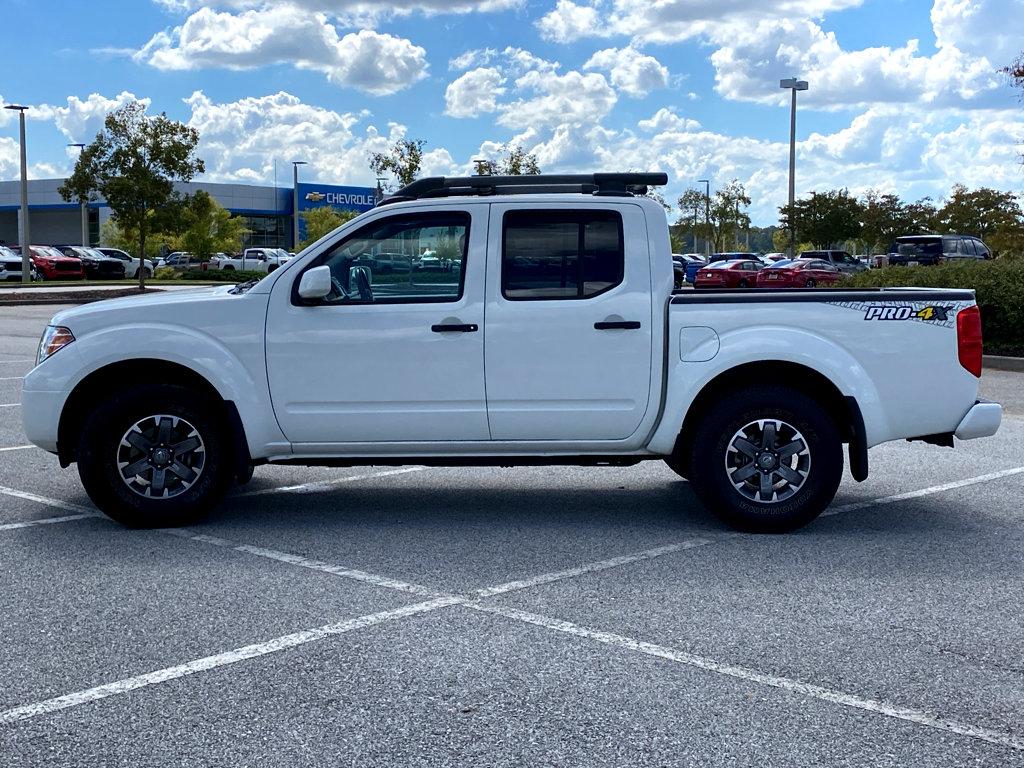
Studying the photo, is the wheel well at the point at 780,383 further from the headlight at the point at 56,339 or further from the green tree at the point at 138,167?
the green tree at the point at 138,167

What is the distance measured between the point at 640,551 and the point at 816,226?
2300 inches

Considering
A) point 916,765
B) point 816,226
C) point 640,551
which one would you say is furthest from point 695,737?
point 816,226

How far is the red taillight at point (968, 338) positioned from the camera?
6.82 meters

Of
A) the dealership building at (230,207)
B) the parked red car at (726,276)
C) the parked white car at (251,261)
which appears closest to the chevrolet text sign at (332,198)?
the dealership building at (230,207)

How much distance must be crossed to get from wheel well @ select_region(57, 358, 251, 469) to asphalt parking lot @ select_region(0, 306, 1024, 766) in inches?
19.6

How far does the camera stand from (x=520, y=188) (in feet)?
23.6

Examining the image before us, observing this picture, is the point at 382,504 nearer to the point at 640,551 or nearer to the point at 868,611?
the point at 640,551

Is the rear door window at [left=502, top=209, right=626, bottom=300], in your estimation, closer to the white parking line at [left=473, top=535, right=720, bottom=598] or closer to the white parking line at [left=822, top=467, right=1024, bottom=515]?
the white parking line at [left=473, top=535, right=720, bottom=598]

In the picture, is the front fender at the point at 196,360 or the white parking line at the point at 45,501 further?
the white parking line at the point at 45,501

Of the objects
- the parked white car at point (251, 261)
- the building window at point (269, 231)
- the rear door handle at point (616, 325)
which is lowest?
the rear door handle at point (616, 325)

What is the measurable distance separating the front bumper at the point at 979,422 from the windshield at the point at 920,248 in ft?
111

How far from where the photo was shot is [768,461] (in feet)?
22.3

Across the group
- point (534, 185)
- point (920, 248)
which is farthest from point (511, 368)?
point (920, 248)

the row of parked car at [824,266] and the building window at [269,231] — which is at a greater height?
the building window at [269,231]
